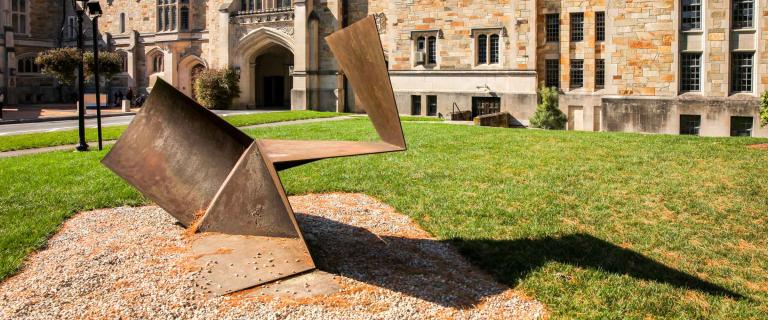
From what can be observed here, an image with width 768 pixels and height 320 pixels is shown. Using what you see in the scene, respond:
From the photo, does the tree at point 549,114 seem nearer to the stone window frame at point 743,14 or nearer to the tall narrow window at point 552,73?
the tall narrow window at point 552,73

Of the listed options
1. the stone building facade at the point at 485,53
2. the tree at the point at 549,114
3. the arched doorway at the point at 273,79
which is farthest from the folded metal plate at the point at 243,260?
the arched doorway at the point at 273,79

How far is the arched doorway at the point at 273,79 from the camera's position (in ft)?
138

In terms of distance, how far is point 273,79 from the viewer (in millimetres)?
42719

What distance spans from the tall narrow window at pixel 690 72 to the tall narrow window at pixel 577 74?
4.55 meters

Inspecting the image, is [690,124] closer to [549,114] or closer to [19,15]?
[549,114]

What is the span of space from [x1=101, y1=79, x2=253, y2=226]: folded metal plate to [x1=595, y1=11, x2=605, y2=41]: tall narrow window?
2447cm

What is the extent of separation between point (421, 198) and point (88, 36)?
4722cm

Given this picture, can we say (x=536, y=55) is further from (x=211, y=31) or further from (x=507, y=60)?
(x=211, y=31)

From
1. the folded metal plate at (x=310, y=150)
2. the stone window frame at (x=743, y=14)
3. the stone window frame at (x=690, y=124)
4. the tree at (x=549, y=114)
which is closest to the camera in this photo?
the folded metal plate at (x=310, y=150)

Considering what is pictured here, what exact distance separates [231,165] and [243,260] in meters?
1.43

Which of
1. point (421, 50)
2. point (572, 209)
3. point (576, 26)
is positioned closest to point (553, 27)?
point (576, 26)

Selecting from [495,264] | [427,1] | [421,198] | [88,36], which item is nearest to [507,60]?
[427,1]

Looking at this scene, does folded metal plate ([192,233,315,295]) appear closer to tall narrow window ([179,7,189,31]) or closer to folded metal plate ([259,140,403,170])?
folded metal plate ([259,140,403,170])

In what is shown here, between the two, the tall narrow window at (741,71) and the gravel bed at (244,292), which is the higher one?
the tall narrow window at (741,71)
